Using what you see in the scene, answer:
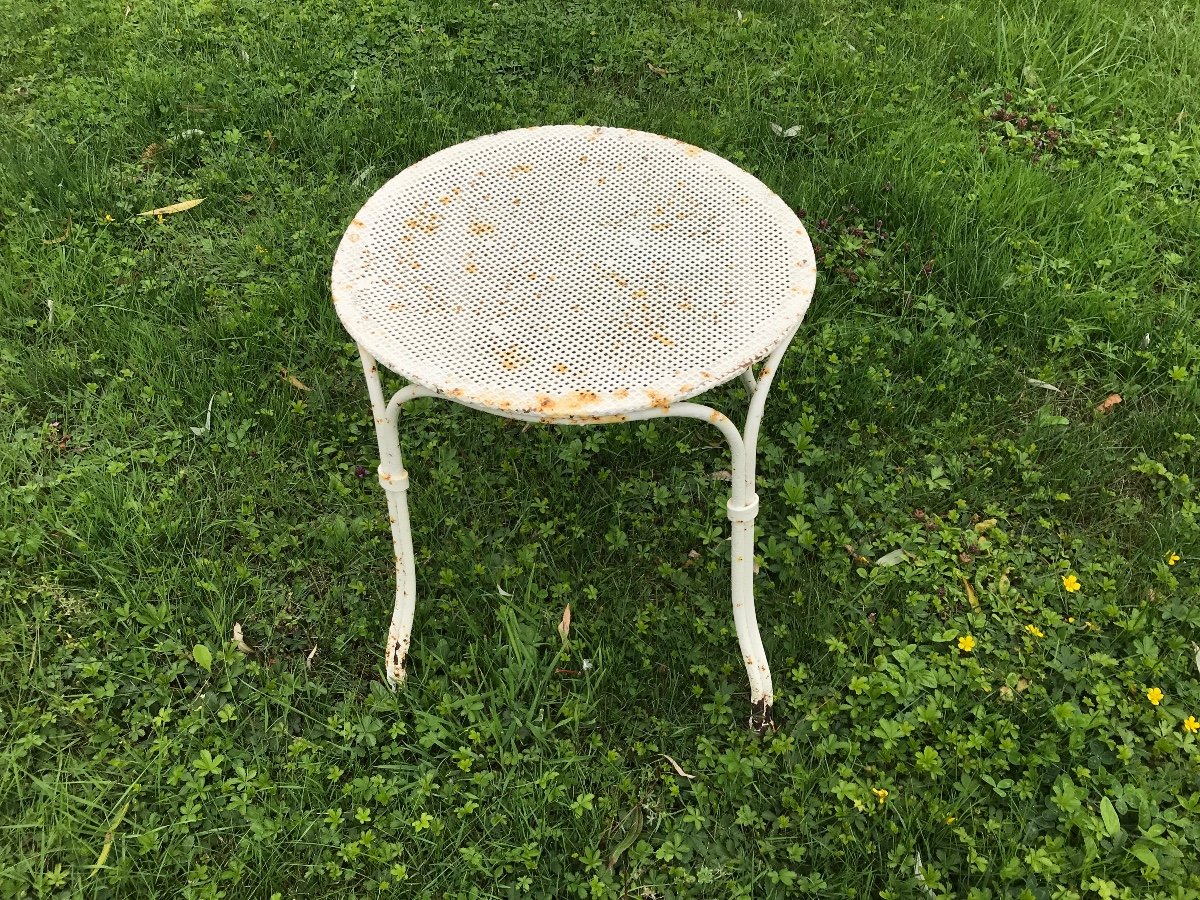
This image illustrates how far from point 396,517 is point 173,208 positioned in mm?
1867

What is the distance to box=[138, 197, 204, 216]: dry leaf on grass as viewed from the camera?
10.7 ft

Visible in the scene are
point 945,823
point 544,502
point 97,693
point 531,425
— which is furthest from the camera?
point 531,425

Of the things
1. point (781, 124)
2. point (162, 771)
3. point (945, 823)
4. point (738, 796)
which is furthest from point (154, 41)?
point (945, 823)

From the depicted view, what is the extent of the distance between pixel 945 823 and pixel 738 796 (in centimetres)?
42

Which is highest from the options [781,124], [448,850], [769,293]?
[769,293]

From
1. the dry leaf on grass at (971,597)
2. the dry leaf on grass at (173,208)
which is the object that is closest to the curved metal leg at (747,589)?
the dry leaf on grass at (971,597)

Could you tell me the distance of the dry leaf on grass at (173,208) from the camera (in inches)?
128

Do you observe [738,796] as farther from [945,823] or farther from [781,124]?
[781,124]

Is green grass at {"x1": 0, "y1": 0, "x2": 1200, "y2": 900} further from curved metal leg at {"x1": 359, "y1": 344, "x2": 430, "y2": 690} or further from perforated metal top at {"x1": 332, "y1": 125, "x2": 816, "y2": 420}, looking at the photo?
perforated metal top at {"x1": 332, "y1": 125, "x2": 816, "y2": 420}

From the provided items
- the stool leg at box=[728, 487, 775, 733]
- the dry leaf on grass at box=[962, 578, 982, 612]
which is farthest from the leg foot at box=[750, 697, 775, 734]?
the dry leaf on grass at box=[962, 578, 982, 612]

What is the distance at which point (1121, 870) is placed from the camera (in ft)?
6.15

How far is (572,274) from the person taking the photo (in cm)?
186

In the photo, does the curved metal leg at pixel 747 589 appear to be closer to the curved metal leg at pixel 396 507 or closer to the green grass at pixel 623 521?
the green grass at pixel 623 521

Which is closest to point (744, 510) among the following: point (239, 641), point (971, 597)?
point (971, 597)
